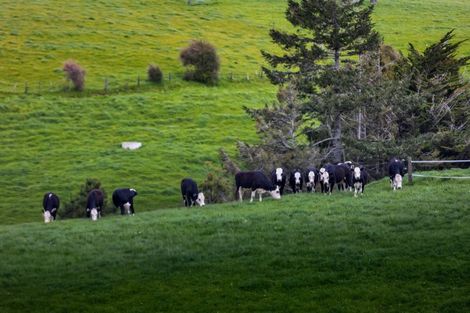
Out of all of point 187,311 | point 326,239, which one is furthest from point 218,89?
point 187,311

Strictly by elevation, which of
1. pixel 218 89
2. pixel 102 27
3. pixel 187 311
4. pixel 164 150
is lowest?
pixel 187 311

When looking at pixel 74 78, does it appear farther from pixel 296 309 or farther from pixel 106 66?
pixel 296 309

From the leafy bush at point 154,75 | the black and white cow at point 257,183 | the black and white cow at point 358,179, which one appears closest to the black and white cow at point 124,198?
the black and white cow at point 257,183

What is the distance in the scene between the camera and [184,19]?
101812 mm

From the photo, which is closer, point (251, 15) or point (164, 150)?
point (164, 150)

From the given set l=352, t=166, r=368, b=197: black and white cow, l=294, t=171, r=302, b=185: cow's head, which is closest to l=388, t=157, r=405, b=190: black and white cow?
l=352, t=166, r=368, b=197: black and white cow

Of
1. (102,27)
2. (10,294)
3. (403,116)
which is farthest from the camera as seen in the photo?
(102,27)

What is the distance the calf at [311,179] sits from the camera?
35.3m

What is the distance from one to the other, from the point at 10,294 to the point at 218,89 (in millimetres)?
50964

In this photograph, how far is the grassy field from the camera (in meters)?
18.9

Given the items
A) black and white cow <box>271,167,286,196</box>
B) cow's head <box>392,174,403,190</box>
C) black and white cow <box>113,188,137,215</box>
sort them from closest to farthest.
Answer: cow's head <box>392,174,403,190</box> → black and white cow <box>271,167,286,196</box> → black and white cow <box>113,188,137,215</box>

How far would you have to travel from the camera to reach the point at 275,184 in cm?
3456

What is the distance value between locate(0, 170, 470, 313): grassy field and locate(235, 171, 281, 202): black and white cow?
4.29m

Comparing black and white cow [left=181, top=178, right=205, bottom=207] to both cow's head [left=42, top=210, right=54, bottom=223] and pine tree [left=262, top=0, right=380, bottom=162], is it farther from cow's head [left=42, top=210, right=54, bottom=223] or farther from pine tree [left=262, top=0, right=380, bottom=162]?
pine tree [left=262, top=0, right=380, bottom=162]
